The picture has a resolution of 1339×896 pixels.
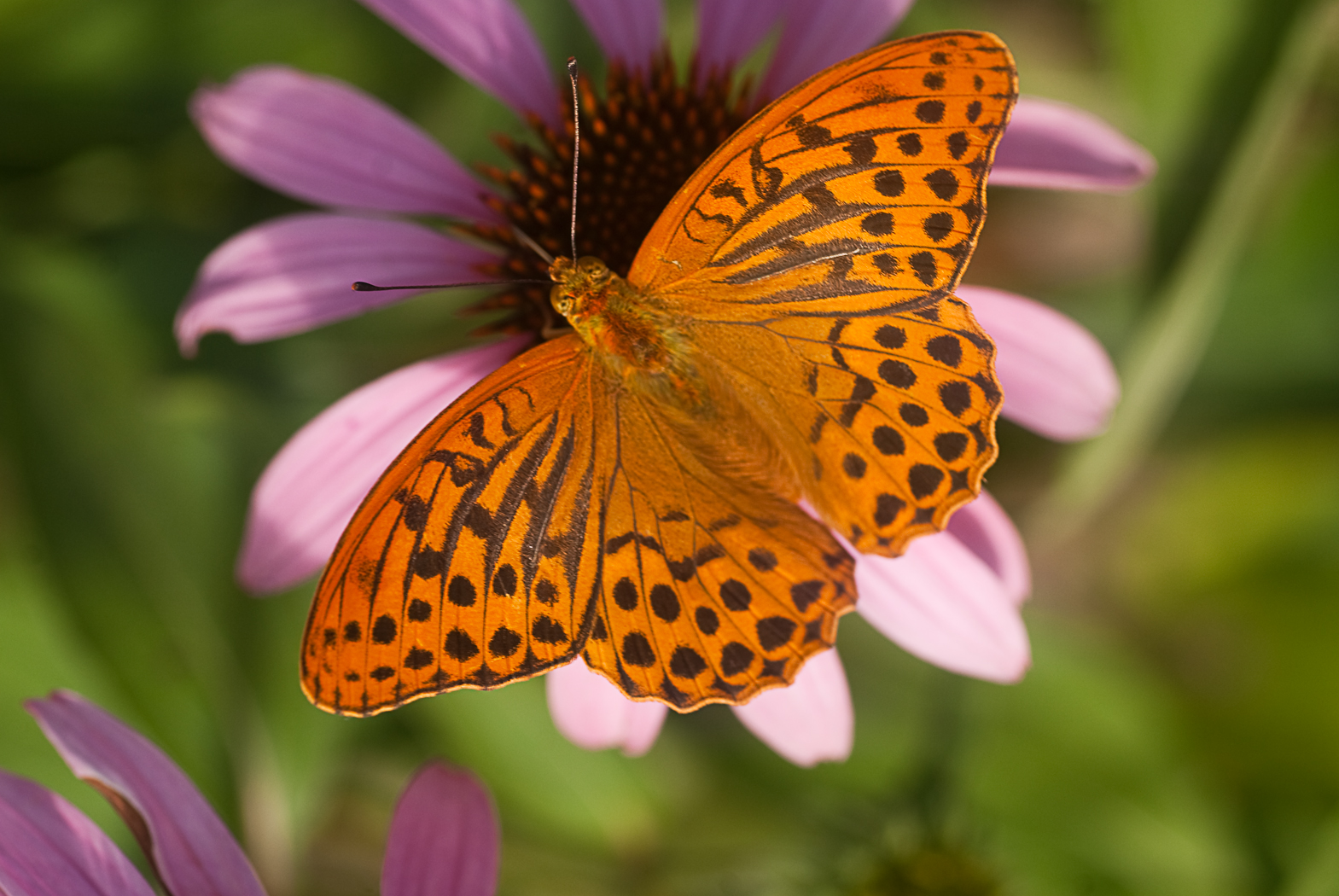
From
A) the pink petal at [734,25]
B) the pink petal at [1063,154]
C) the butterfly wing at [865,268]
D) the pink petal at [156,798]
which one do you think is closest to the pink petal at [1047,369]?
the pink petal at [1063,154]

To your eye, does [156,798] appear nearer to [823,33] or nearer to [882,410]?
[882,410]

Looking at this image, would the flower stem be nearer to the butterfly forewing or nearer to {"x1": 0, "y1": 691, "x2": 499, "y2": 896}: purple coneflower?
the butterfly forewing

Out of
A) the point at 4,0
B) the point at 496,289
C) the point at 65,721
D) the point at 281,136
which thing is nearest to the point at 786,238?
the point at 496,289

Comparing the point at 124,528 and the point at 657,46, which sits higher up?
the point at 657,46

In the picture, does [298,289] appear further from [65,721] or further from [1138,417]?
[1138,417]

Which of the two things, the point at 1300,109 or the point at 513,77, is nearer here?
the point at 513,77

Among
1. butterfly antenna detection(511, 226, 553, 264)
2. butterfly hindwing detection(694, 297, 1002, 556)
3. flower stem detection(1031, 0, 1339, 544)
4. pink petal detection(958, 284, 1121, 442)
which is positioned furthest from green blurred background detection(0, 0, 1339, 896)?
butterfly hindwing detection(694, 297, 1002, 556)
